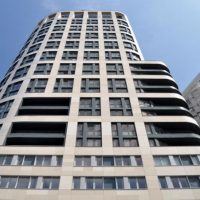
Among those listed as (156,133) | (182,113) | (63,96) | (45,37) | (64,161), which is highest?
(45,37)

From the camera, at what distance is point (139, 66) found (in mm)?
57219

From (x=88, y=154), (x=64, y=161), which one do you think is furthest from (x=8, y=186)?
(x=88, y=154)

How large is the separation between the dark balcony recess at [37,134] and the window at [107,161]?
5.68m

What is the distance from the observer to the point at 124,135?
129 ft

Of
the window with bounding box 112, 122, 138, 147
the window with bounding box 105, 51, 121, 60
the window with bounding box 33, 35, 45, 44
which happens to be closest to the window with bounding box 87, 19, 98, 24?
the window with bounding box 33, 35, 45, 44

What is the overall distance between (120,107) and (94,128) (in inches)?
266

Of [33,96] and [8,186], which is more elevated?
[33,96]

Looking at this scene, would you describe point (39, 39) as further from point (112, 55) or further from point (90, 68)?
point (90, 68)

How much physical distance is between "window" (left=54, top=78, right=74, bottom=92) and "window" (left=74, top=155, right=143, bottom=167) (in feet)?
57.7

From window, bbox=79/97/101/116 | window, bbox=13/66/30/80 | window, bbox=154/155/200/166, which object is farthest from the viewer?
window, bbox=13/66/30/80

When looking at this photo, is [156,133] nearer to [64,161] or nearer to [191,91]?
[64,161]

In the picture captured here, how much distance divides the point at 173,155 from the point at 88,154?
11690mm

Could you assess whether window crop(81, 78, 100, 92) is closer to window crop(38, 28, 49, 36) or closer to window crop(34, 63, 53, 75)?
window crop(34, 63, 53, 75)

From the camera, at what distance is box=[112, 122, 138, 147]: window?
124 ft
